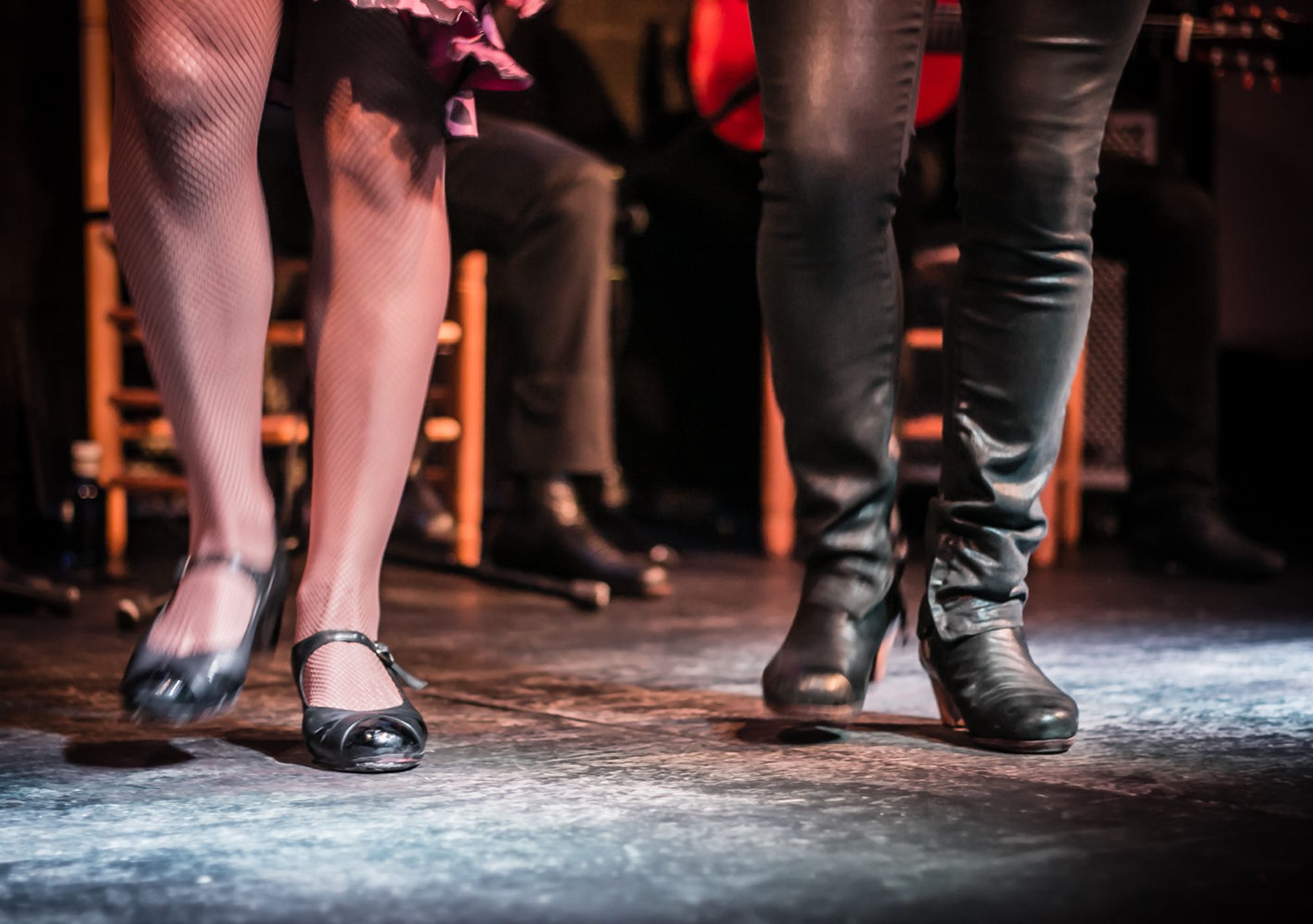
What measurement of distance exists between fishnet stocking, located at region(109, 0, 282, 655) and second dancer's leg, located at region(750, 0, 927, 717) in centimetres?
40

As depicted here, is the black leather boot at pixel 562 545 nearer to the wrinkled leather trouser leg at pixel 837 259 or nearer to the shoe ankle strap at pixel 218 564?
the wrinkled leather trouser leg at pixel 837 259

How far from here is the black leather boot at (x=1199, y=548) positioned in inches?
88.0

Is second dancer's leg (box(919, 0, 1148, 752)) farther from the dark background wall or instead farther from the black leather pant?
the dark background wall

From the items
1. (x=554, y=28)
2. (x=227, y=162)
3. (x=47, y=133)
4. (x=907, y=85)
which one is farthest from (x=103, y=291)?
(x=907, y=85)

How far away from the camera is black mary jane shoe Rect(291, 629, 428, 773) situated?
3.28ft

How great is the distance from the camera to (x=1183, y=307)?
2.50 m

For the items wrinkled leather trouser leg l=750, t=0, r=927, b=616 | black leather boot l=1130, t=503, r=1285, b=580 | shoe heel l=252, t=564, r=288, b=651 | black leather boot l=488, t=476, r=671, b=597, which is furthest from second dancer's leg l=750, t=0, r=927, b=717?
black leather boot l=1130, t=503, r=1285, b=580

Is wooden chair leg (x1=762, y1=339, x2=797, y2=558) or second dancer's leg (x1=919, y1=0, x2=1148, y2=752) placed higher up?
second dancer's leg (x1=919, y1=0, x2=1148, y2=752)

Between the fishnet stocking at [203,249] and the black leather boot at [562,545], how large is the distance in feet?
3.34

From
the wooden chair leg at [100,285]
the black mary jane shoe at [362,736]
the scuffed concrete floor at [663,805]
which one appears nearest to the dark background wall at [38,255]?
the wooden chair leg at [100,285]

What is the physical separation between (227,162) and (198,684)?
377mm

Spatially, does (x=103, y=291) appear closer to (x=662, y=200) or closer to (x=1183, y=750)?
(x=662, y=200)

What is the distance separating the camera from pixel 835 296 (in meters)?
1.18

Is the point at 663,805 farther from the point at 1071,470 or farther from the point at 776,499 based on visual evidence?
the point at 1071,470
